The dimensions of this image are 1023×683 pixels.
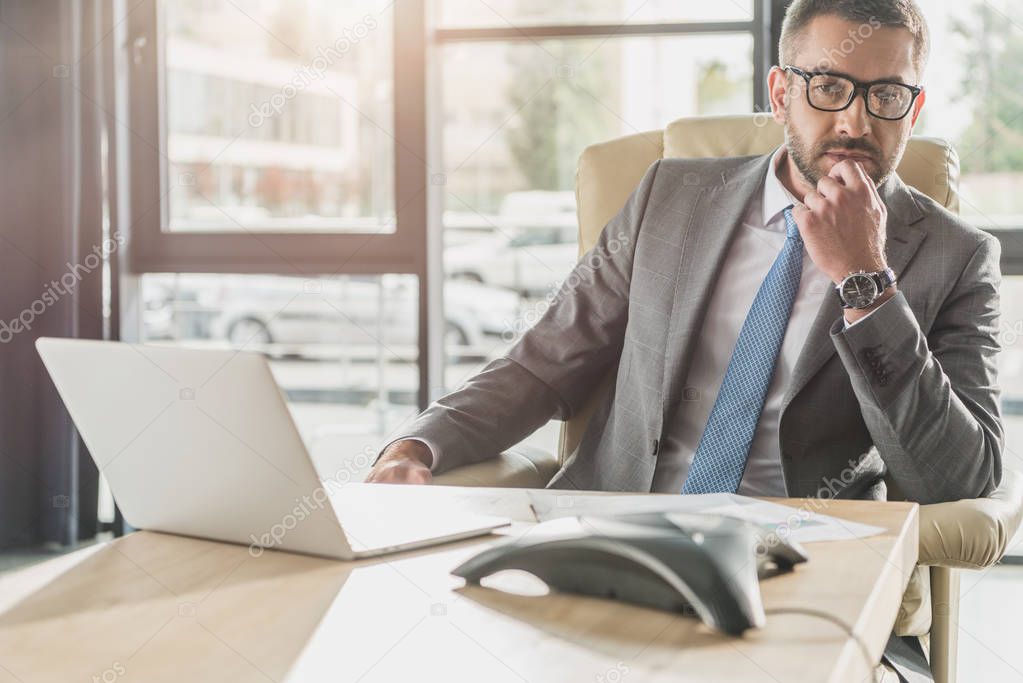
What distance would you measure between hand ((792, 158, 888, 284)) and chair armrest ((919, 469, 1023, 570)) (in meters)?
A: 0.35

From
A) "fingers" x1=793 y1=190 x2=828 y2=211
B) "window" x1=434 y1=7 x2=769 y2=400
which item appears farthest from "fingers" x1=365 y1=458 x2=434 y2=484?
"window" x1=434 y1=7 x2=769 y2=400

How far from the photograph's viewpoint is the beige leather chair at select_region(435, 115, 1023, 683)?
107 cm

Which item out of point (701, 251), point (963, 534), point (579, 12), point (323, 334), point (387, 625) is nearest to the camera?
point (387, 625)

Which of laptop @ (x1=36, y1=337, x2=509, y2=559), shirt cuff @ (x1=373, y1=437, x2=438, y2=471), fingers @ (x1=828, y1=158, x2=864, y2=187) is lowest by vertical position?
shirt cuff @ (x1=373, y1=437, x2=438, y2=471)

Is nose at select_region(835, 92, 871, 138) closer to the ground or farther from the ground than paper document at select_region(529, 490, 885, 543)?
farther from the ground

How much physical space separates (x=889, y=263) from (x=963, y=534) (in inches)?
19.2

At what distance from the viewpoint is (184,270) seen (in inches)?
119

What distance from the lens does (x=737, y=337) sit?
153 centimetres

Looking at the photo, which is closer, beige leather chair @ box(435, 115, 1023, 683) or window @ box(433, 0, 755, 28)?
beige leather chair @ box(435, 115, 1023, 683)

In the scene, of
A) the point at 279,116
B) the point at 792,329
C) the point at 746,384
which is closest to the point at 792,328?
the point at 792,329

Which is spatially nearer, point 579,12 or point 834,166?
point 834,166

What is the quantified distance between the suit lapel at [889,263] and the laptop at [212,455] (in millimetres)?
590

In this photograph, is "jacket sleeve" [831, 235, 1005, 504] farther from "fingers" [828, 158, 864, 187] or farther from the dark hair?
the dark hair

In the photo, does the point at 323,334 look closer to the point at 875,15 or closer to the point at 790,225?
the point at 790,225
